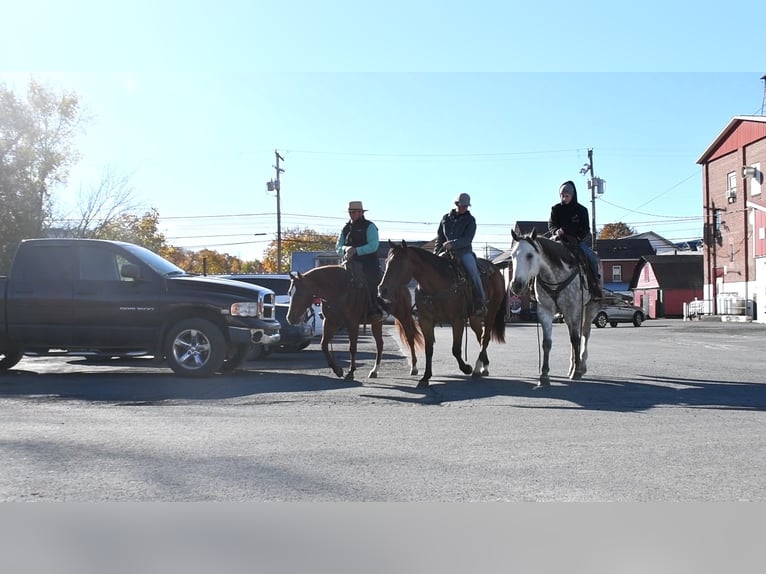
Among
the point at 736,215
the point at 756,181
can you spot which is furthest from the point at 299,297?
the point at 736,215

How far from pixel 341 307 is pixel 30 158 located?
4246 cm

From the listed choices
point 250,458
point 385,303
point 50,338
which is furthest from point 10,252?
point 250,458

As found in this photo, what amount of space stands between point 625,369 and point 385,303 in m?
4.41

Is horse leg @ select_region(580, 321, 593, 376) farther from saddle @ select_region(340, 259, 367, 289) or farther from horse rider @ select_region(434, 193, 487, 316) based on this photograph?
saddle @ select_region(340, 259, 367, 289)

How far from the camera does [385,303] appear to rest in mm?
12359

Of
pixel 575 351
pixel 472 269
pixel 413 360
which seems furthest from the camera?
pixel 413 360

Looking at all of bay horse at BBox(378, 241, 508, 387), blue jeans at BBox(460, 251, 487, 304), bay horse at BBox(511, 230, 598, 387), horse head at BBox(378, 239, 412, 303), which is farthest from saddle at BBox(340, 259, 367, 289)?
bay horse at BBox(511, 230, 598, 387)

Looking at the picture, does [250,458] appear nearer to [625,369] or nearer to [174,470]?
[174,470]

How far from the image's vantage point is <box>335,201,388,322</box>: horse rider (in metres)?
12.3

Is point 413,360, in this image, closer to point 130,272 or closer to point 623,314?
point 130,272

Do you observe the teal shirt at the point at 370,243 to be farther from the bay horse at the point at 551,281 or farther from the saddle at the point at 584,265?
the saddle at the point at 584,265

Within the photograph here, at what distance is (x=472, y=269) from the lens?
11844 mm

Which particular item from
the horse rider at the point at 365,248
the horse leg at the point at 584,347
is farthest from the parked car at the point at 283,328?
the horse leg at the point at 584,347

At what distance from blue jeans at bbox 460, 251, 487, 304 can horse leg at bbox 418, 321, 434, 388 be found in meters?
1.06
